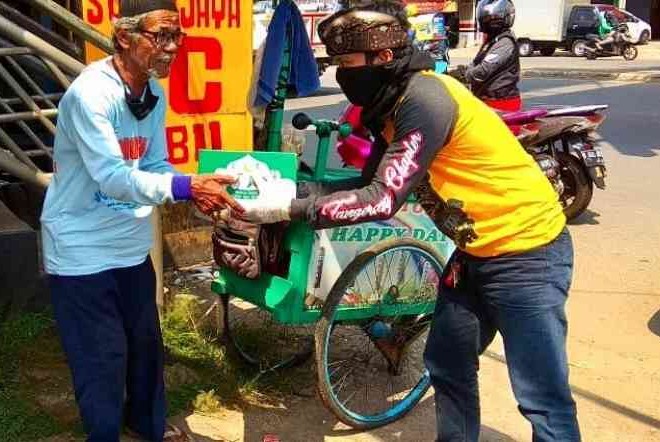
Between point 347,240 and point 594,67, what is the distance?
21280mm

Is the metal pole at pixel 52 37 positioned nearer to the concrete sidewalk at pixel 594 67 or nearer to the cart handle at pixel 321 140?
the cart handle at pixel 321 140

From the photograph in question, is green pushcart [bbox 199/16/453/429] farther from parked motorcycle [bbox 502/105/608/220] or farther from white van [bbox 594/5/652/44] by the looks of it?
white van [bbox 594/5/652/44]

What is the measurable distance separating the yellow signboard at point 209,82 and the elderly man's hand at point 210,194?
203cm

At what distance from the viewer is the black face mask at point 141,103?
2721mm

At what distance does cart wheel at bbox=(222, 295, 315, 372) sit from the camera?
3963mm

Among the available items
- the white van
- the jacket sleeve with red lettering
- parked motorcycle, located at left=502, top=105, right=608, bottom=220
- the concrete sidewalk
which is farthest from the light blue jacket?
the white van

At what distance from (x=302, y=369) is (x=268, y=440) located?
2.52ft

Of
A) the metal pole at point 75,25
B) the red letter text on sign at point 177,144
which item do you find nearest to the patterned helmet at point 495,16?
the red letter text on sign at point 177,144

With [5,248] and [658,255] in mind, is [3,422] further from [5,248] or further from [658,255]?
[658,255]

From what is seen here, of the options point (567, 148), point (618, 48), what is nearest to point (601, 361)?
point (567, 148)

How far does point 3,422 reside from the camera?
Answer: 3336 millimetres

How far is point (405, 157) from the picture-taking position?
8.07 feet

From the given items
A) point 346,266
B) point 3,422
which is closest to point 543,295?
point 346,266

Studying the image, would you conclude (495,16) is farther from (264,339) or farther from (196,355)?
(196,355)
